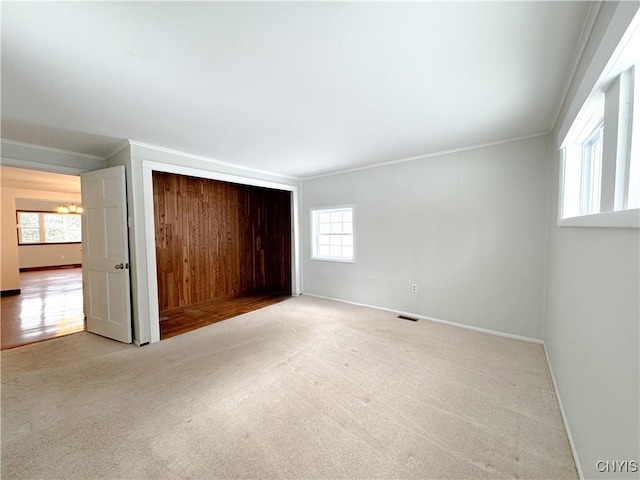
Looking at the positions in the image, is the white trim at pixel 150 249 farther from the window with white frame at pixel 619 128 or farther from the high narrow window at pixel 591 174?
the high narrow window at pixel 591 174

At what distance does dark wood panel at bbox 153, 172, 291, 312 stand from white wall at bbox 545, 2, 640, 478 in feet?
15.9

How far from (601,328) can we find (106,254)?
4639mm

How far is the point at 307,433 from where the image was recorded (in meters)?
1.73

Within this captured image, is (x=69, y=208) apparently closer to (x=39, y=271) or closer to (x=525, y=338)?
(x=39, y=271)

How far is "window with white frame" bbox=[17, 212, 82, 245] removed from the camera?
845 centimetres

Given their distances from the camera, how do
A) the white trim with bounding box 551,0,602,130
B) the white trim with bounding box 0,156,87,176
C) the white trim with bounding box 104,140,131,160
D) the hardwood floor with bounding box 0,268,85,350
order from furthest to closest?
the hardwood floor with bounding box 0,268,85,350 < the white trim with bounding box 104,140,131,160 < the white trim with bounding box 0,156,87,176 < the white trim with bounding box 551,0,602,130

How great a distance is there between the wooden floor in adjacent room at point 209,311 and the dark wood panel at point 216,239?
19 cm

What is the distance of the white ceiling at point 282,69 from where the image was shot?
1.27 meters

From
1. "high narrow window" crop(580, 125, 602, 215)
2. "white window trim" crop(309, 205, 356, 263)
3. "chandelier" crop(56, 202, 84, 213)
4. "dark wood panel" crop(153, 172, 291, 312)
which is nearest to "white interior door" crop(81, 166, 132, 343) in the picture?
"dark wood panel" crop(153, 172, 291, 312)

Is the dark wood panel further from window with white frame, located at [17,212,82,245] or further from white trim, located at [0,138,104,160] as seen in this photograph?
window with white frame, located at [17,212,82,245]

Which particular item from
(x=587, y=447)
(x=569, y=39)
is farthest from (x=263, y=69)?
(x=587, y=447)

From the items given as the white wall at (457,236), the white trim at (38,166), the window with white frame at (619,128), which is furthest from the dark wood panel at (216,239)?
the window with white frame at (619,128)

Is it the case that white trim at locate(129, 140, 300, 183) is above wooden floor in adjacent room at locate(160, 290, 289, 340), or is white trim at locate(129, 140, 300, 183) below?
above

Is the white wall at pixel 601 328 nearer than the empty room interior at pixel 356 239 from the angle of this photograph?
Yes
